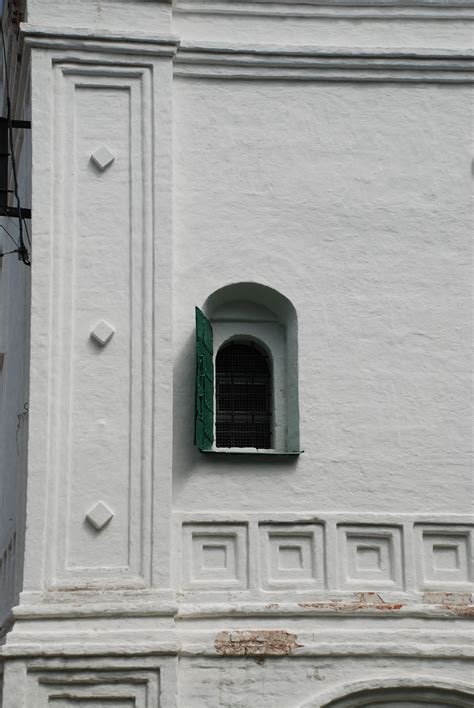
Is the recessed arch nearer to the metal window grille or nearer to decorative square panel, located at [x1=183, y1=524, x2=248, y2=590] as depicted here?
decorative square panel, located at [x1=183, y1=524, x2=248, y2=590]

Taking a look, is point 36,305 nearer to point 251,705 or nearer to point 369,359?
→ point 369,359

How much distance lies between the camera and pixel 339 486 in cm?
1118

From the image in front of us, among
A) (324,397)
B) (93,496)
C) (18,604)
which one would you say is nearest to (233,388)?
(324,397)

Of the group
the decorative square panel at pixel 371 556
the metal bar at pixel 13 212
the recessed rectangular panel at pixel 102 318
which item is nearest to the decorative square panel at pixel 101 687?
the recessed rectangular panel at pixel 102 318

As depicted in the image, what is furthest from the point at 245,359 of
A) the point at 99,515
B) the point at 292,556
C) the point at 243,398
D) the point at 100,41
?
the point at 100,41

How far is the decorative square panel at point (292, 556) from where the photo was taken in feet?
35.8

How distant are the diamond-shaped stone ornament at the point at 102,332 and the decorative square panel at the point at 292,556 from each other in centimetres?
200

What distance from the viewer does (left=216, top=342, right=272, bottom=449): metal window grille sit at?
11617mm

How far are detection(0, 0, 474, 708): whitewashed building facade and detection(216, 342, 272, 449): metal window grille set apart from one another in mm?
24

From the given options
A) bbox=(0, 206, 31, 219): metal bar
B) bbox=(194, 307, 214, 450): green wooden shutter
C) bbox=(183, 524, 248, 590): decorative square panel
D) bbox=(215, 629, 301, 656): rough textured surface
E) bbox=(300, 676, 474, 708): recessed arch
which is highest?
bbox=(0, 206, 31, 219): metal bar

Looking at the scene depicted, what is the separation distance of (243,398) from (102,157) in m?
2.41

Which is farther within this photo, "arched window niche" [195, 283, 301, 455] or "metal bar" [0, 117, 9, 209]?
"metal bar" [0, 117, 9, 209]

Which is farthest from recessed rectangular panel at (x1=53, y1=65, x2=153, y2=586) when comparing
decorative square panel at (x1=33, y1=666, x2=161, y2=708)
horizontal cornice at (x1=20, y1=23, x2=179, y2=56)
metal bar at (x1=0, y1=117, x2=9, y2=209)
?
metal bar at (x1=0, y1=117, x2=9, y2=209)

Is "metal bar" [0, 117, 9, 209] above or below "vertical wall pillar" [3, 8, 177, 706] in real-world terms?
above
